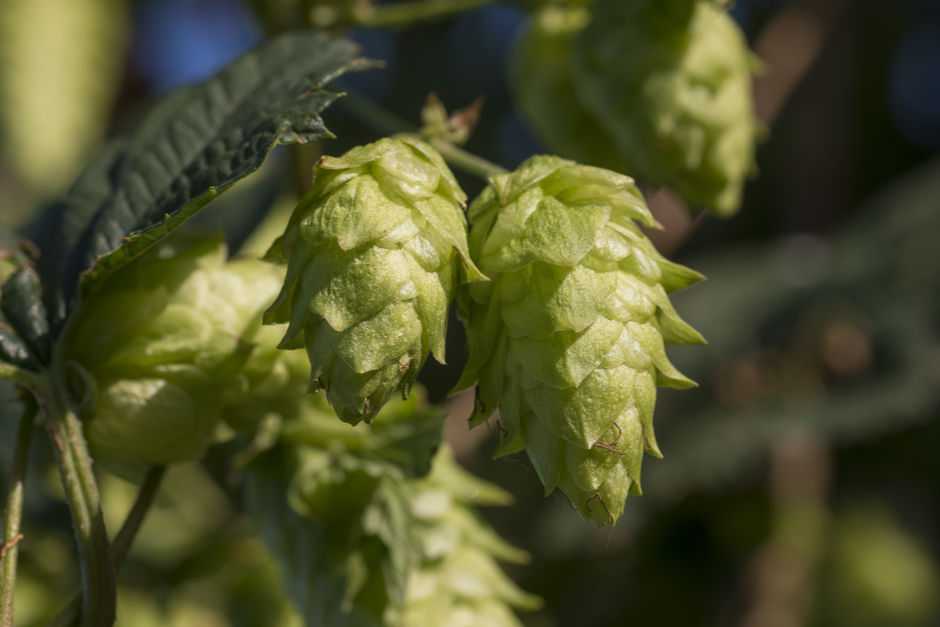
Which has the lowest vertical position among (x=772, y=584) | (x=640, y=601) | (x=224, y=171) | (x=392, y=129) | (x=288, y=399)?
(x=640, y=601)

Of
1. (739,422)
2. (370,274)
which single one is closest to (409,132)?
(370,274)

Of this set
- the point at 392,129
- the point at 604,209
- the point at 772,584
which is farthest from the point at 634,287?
the point at 772,584

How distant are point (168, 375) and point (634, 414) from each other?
50 centimetres

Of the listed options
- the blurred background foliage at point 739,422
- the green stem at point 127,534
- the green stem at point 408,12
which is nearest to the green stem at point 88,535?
the green stem at point 127,534

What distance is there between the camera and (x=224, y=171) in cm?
98

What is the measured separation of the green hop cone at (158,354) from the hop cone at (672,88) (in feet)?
2.32

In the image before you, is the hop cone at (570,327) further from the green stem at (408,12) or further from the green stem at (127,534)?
the green stem at (408,12)

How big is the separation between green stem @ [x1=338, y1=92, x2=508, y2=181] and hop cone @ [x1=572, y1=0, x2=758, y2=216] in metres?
0.24

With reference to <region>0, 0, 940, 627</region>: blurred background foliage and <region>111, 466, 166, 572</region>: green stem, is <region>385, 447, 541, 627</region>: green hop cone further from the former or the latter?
<region>0, 0, 940, 627</region>: blurred background foliage

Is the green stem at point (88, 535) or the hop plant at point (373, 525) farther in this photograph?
the hop plant at point (373, 525)

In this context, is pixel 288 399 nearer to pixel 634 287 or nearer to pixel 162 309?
pixel 162 309

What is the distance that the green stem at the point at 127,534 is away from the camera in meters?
0.91

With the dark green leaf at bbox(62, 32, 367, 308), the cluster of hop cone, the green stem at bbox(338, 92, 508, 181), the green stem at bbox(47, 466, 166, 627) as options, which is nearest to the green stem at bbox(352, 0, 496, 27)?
the green stem at bbox(338, 92, 508, 181)

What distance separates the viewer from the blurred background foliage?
187 cm
